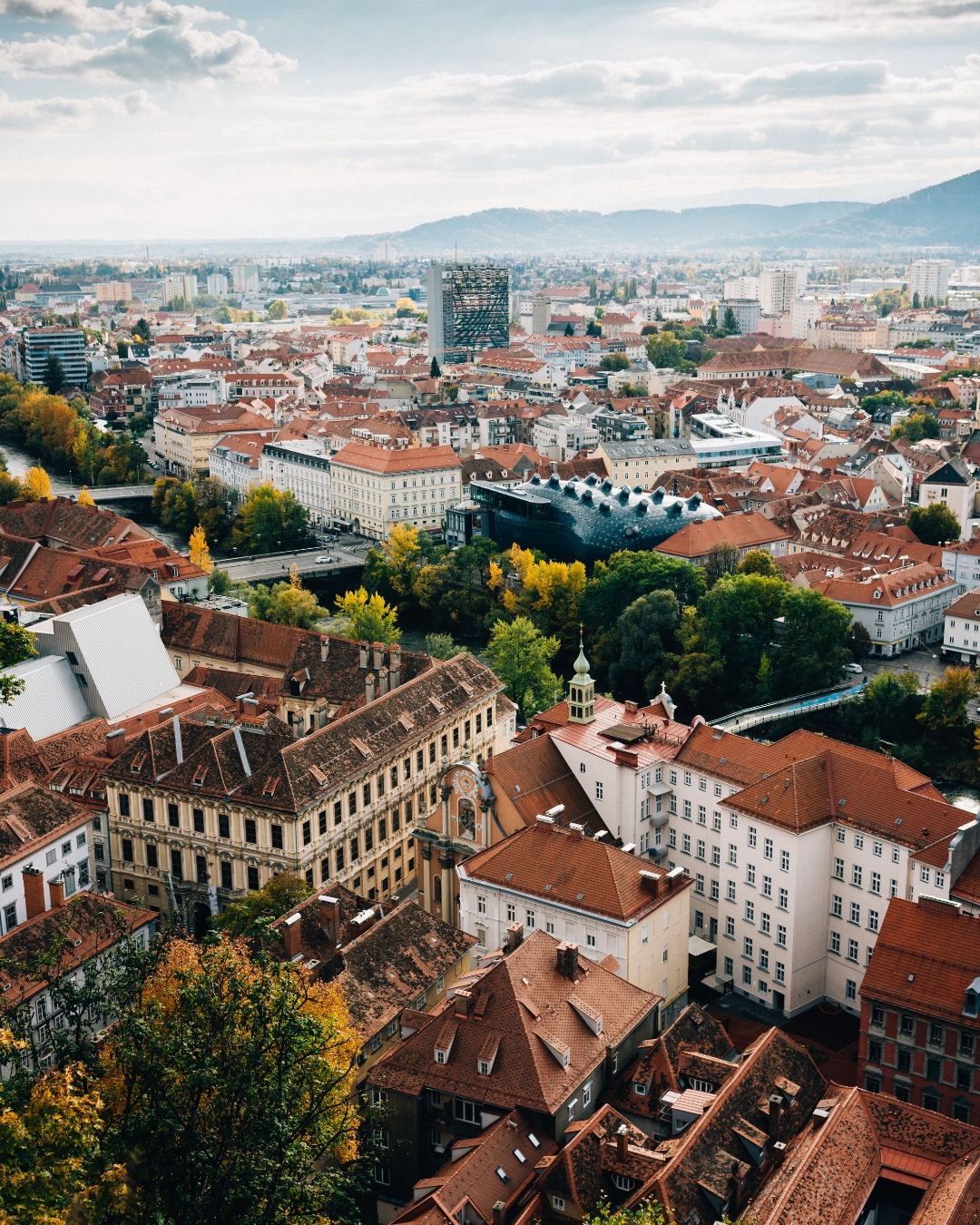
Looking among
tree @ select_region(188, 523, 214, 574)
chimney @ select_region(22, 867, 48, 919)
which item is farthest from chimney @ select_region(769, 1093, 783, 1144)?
tree @ select_region(188, 523, 214, 574)

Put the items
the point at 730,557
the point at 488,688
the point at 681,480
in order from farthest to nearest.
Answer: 1. the point at 681,480
2. the point at 730,557
3. the point at 488,688

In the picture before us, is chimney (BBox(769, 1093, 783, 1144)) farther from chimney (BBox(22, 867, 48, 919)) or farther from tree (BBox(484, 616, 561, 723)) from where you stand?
tree (BBox(484, 616, 561, 723))

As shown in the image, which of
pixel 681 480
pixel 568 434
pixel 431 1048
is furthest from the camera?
pixel 568 434

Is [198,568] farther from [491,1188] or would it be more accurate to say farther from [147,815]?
[491,1188]

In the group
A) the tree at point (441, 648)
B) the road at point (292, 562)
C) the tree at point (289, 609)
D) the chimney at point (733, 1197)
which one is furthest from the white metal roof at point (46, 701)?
the road at point (292, 562)

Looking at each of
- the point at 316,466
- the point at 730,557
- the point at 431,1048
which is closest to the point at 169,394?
the point at 316,466

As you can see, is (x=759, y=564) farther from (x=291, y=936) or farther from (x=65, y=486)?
(x=65, y=486)

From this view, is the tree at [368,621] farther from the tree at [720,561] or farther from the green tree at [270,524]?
the green tree at [270,524]
